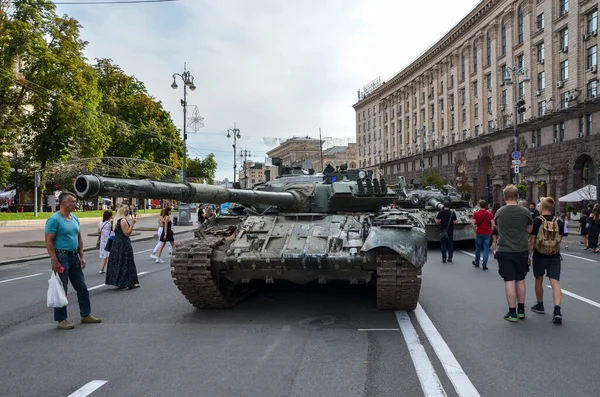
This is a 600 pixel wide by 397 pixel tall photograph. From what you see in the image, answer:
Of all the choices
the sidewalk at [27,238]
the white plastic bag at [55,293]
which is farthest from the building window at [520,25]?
the white plastic bag at [55,293]

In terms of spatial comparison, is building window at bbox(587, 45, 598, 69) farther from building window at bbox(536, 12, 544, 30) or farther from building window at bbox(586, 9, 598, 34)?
building window at bbox(536, 12, 544, 30)

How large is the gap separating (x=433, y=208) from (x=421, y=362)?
43.3 feet

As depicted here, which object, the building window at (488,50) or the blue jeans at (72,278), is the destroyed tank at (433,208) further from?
the building window at (488,50)

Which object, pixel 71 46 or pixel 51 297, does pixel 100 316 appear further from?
pixel 71 46

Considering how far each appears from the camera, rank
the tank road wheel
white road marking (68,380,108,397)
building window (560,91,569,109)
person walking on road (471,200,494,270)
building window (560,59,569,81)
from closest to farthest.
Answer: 1. white road marking (68,380,108,397)
2. the tank road wheel
3. person walking on road (471,200,494,270)
4. building window (560,91,569,109)
5. building window (560,59,569,81)

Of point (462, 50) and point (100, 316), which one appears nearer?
point (100, 316)

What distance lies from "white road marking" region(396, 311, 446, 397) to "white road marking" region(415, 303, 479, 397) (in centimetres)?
13

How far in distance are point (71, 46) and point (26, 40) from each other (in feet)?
11.6

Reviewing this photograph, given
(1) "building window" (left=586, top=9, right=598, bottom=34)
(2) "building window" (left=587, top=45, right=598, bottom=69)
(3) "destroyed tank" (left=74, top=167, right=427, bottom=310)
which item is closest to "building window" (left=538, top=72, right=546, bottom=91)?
(2) "building window" (left=587, top=45, right=598, bottom=69)

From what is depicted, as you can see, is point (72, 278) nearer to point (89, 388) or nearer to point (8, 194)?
point (89, 388)

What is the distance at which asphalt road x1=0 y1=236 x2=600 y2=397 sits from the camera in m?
4.27

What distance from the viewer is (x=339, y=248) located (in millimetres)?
6648

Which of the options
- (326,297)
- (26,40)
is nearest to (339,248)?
(326,297)

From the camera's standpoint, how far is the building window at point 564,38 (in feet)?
107
